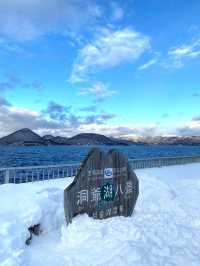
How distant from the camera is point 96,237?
225 inches

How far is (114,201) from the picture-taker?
737 centimetres

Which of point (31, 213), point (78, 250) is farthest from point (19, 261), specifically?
point (31, 213)

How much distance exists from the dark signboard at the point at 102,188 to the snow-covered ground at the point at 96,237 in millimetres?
267

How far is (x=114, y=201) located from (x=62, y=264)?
267 cm

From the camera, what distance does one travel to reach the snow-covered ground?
16.2ft

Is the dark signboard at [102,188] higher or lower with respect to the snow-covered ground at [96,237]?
higher

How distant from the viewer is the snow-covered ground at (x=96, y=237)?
4.93 metres

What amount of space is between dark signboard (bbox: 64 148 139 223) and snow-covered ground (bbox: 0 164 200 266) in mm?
267

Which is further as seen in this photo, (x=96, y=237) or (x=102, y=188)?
(x=102, y=188)

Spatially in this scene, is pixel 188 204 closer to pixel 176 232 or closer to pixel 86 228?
pixel 176 232

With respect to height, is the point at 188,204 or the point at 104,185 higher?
the point at 104,185

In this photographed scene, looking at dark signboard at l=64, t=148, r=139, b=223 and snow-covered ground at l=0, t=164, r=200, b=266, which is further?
dark signboard at l=64, t=148, r=139, b=223

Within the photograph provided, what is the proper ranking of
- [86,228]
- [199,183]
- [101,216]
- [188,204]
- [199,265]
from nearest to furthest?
[199,265] → [86,228] → [101,216] → [188,204] → [199,183]

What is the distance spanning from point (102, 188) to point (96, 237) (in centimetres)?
157
